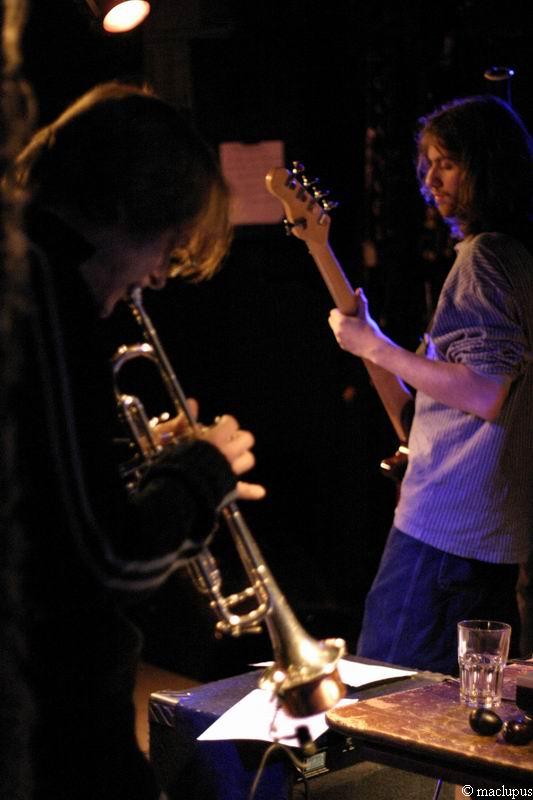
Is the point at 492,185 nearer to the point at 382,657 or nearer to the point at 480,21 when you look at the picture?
the point at 382,657

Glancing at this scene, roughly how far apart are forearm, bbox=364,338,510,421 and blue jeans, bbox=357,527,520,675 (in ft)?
1.26

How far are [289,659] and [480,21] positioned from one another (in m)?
3.11

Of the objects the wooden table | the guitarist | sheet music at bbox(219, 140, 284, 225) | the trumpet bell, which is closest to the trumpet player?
the trumpet bell

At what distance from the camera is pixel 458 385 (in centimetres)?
264

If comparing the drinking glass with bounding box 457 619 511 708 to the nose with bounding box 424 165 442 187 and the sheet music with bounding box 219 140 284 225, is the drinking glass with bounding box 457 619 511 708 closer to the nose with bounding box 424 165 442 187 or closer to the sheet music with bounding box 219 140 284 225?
the nose with bounding box 424 165 442 187

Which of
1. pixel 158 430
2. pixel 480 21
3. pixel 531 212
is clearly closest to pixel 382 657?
pixel 531 212

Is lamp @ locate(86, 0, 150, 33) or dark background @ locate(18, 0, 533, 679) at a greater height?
lamp @ locate(86, 0, 150, 33)

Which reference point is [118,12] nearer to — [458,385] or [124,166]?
[458,385]

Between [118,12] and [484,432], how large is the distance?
1.41 m

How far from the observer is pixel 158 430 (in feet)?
5.23

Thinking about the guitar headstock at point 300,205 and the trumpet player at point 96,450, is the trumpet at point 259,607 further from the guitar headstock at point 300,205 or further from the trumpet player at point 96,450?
the guitar headstock at point 300,205

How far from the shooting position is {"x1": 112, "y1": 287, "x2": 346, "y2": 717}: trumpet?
1476mm

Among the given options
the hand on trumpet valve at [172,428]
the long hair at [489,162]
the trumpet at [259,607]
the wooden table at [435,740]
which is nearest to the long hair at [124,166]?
the trumpet at [259,607]

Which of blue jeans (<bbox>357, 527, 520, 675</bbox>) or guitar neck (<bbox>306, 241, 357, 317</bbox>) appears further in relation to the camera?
guitar neck (<bbox>306, 241, 357, 317</bbox>)
